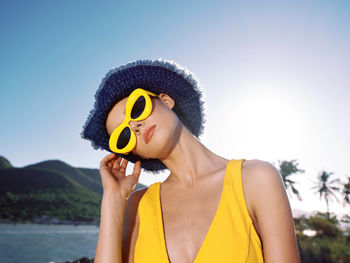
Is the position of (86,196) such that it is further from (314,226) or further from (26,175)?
(314,226)

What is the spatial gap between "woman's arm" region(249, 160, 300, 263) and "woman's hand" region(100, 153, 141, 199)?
1035 mm

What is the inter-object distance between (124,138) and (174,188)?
597 millimetres

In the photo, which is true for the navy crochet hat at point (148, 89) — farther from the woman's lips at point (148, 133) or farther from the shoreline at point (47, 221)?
the shoreline at point (47, 221)

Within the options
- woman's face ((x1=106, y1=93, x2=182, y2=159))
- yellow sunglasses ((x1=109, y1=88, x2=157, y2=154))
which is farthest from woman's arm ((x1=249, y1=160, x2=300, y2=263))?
yellow sunglasses ((x1=109, y1=88, x2=157, y2=154))

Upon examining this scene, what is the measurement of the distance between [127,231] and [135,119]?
3.08 feet

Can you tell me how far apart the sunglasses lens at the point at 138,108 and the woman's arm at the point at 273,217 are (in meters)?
0.93

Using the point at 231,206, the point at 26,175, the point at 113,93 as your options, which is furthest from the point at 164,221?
the point at 26,175

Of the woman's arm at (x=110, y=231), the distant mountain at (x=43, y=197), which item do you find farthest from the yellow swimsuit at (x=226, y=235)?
the distant mountain at (x=43, y=197)

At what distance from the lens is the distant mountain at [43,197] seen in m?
52.3

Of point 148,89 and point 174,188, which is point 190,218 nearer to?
point 174,188

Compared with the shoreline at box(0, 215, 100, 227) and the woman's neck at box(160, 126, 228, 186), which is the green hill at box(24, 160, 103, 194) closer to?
the shoreline at box(0, 215, 100, 227)

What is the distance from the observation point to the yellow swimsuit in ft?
4.29

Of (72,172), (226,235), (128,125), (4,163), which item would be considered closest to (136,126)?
(128,125)

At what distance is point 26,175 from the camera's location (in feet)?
211
